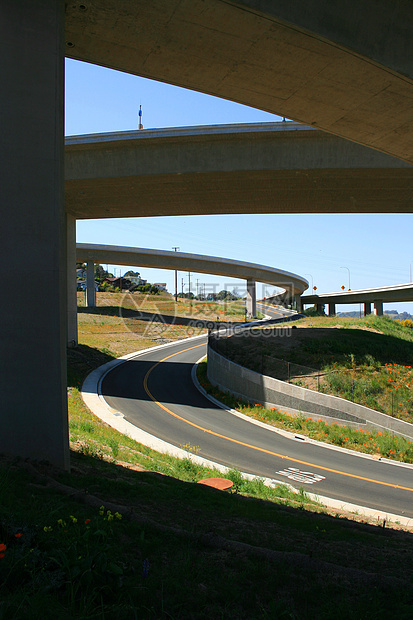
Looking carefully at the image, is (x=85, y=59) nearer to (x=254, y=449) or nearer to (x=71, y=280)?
(x=254, y=449)

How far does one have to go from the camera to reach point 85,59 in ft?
31.1

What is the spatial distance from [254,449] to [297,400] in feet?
15.1

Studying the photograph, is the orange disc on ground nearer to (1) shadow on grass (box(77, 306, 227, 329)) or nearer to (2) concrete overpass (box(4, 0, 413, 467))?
(2) concrete overpass (box(4, 0, 413, 467))

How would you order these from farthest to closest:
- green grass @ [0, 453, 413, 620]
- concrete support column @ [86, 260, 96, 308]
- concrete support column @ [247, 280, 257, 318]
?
concrete support column @ [247, 280, 257, 318], concrete support column @ [86, 260, 96, 308], green grass @ [0, 453, 413, 620]

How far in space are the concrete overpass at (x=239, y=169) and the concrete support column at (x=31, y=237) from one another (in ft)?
41.6

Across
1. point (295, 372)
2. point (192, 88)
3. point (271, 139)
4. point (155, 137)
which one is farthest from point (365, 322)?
point (192, 88)

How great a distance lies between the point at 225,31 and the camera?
7969 mm

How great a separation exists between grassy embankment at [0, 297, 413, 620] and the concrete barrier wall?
967 cm

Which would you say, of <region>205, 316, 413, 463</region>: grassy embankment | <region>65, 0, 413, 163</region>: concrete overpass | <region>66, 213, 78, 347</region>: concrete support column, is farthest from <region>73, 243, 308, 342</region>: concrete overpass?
<region>65, 0, 413, 163</region>: concrete overpass

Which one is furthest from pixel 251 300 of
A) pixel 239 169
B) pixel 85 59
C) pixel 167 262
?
pixel 85 59

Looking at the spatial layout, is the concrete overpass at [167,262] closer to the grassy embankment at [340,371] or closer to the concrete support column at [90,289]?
the concrete support column at [90,289]

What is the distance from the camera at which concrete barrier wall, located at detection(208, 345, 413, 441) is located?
16.8 m

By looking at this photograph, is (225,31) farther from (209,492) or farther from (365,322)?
(365,322)

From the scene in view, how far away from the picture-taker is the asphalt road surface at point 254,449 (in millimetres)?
11969
